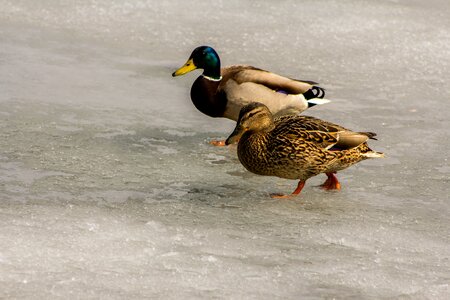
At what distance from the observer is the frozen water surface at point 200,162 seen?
181 inches

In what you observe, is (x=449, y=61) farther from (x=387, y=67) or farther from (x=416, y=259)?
(x=416, y=259)

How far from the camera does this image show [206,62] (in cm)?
746

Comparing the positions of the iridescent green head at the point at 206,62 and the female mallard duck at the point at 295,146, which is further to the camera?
the iridescent green head at the point at 206,62

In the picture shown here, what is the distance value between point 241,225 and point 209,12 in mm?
5522

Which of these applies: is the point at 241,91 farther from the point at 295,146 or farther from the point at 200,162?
the point at 295,146

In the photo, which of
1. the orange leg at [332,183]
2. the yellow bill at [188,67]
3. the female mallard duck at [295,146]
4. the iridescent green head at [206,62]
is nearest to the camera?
the female mallard duck at [295,146]

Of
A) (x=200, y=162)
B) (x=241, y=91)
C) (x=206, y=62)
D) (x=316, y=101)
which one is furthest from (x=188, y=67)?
(x=200, y=162)

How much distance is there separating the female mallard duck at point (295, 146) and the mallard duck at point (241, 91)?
1014 millimetres

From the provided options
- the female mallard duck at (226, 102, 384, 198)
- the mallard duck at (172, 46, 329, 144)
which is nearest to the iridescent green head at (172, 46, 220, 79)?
the mallard duck at (172, 46, 329, 144)

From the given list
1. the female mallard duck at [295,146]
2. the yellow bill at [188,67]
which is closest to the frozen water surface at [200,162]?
the female mallard duck at [295,146]

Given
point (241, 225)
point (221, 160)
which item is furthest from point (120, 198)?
point (221, 160)

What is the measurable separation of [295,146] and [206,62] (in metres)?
1.80

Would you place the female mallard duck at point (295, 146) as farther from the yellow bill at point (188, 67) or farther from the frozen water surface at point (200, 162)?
→ the yellow bill at point (188, 67)

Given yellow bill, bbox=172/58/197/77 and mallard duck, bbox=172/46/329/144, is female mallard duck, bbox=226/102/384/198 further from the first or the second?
yellow bill, bbox=172/58/197/77
